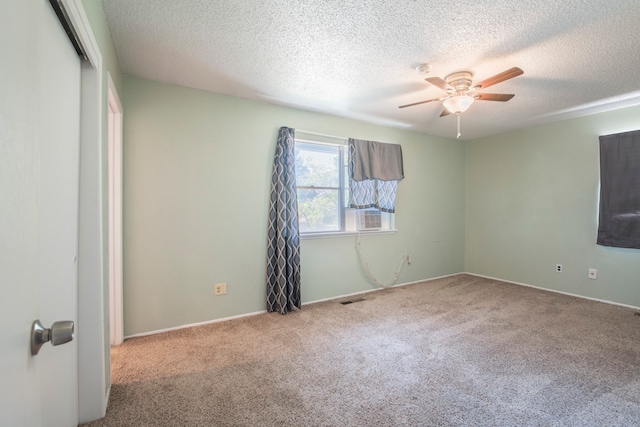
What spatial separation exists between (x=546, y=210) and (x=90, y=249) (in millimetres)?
5032

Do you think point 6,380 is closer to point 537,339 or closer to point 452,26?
point 452,26

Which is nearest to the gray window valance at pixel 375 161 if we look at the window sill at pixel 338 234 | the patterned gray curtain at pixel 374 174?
the patterned gray curtain at pixel 374 174

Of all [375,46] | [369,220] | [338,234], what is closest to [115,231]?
[338,234]

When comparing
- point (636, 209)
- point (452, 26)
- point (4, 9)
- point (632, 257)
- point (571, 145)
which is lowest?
point (632, 257)

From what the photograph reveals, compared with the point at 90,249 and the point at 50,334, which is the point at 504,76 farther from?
the point at 90,249

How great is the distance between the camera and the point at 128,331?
2.58m

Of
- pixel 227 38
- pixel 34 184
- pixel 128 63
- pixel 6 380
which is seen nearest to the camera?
pixel 6 380

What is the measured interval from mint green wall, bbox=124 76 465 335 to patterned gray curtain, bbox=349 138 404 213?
1.02ft

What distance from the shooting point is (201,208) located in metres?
2.88

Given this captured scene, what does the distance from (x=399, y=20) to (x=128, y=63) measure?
2.14 metres

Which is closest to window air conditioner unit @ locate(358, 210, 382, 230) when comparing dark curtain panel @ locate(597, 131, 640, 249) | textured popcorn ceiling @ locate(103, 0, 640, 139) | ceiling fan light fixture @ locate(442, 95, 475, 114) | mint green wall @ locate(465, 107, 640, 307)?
textured popcorn ceiling @ locate(103, 0, 640, 139)

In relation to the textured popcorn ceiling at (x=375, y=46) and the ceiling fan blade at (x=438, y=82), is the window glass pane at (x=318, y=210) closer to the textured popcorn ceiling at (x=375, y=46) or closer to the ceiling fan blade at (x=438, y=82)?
the textured popcorn ceiling at (x=375, y=46)

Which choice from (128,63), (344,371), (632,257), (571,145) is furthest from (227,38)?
(632,257)

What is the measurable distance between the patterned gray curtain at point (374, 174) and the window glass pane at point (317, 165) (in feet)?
0.68
